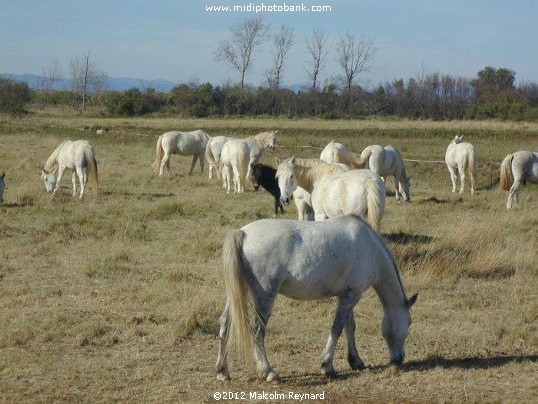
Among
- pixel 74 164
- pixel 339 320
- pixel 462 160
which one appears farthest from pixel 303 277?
pixel 462 160

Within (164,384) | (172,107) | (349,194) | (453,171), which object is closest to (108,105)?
(172,107)

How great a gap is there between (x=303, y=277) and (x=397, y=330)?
3.73 ft

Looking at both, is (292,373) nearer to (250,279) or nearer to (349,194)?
(250,279)

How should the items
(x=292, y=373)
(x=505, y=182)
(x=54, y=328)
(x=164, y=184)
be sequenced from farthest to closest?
(x=164, y=184), (x=505, y=182), (x=54, y=328), (x=292, y=373)

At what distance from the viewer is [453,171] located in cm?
2105

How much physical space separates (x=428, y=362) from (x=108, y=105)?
195 ft

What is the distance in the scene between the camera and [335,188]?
10.2 m

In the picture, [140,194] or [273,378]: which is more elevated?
[140,194]

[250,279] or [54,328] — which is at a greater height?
[250,279]

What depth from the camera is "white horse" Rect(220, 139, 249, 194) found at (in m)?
19.1

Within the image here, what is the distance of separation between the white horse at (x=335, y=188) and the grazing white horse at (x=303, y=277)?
364cm

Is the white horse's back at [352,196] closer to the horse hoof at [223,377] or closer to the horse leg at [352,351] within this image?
the horse leg at [352,351]

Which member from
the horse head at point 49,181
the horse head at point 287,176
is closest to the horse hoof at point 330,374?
the horse head at point 287,176

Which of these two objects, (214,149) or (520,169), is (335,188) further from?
(214,149)
